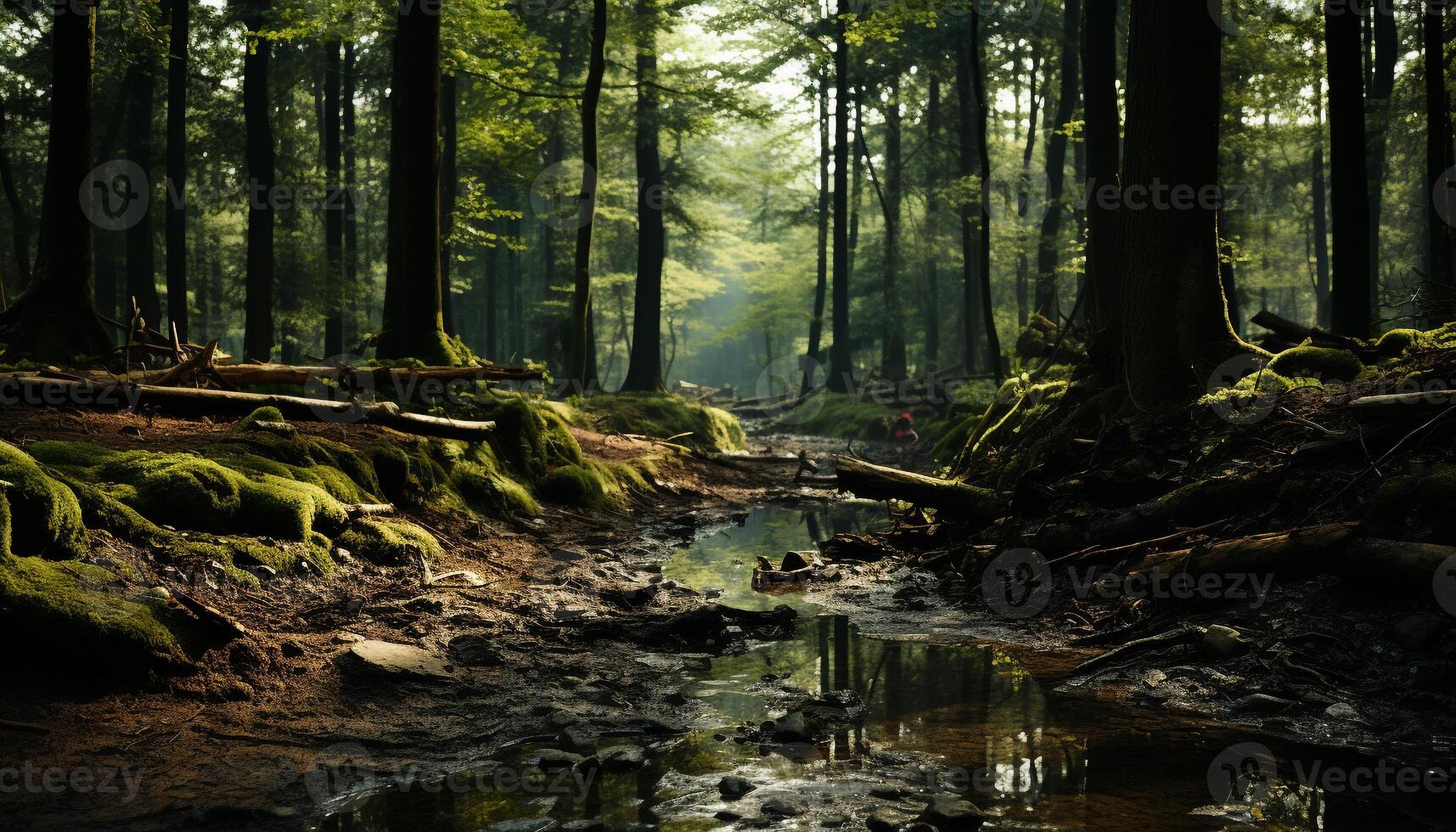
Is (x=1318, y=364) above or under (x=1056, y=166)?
under

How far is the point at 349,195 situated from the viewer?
2658 centimetres

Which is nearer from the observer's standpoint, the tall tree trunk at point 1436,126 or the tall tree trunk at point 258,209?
the tall tree trunk at point 1436,126

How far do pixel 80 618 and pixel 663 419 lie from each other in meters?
15.1

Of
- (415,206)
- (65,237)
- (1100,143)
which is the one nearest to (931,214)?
(1100,143)

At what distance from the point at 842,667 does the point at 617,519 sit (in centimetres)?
589

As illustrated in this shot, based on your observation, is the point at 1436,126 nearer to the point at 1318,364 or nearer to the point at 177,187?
the point at 1318,364

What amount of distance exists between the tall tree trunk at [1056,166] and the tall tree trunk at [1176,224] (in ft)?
38.8

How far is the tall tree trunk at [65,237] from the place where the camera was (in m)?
9.30

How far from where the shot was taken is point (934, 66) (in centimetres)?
3166

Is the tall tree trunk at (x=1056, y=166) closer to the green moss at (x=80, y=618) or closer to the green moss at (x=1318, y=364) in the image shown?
the green moss at (x=1318, y=364)

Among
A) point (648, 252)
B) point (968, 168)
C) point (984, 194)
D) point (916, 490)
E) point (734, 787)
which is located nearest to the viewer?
point (734, 787)

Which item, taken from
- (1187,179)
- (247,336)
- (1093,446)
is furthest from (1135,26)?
(247,336)

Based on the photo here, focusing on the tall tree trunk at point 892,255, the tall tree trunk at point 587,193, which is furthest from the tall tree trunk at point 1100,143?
the tall tree trunk at point 892,255

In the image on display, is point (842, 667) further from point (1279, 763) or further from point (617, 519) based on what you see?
point (617, 519)
